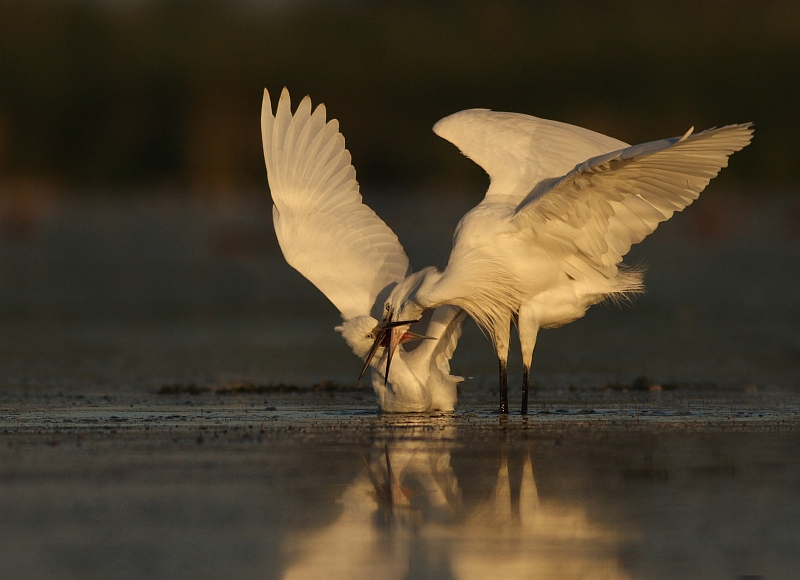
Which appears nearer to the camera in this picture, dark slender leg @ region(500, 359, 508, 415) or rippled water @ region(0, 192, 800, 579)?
rippled water @ region(0, 192, 800, 579)

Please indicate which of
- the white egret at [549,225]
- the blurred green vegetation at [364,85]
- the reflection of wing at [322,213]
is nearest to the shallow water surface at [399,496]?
the white egret at [549,225]

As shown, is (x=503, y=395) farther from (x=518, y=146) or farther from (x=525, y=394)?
(x=518, y=146)

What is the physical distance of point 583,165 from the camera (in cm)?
999

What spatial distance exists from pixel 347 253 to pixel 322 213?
0.51 meters

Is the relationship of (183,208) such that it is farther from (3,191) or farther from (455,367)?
(455,367)

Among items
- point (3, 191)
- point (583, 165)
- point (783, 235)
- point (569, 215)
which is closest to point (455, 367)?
point (569, 215)

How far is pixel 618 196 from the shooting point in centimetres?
1066

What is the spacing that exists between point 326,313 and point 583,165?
9623 mm

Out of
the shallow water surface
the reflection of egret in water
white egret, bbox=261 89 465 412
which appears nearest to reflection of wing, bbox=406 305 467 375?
white egret, bbox=261 89 465 412

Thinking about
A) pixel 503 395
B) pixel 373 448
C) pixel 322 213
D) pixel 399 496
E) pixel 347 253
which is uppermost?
pixel 322 213

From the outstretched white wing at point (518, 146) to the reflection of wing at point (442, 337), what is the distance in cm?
102

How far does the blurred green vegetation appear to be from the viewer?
34719 mm

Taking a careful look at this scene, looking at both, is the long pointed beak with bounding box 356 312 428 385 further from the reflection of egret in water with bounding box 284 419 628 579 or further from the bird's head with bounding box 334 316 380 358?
the reflection of egret in water with bounding box 284 419 628 579

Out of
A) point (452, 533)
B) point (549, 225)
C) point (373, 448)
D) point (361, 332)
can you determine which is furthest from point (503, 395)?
point (452, 533)
